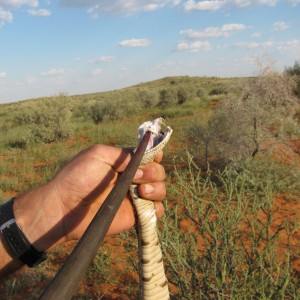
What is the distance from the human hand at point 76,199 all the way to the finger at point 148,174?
16 cm

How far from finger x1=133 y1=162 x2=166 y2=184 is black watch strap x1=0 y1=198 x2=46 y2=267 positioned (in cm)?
66

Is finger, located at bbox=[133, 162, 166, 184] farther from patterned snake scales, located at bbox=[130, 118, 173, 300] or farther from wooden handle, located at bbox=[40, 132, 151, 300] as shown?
wooden handle, located at bbox=[40, 132, 151, 300]

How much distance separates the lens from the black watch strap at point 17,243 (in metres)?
1.82

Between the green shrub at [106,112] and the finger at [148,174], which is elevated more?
the finger at [148,174]

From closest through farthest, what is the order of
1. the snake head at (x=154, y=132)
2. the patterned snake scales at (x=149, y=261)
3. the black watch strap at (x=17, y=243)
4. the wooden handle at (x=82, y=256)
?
1. the wooden handle at (x=82, y=256)
2. the snake head at (x=154, y=132)
3. the patterned snake scales at (x=149, y=261)
4. the black watch strap at (x=17, y=243)

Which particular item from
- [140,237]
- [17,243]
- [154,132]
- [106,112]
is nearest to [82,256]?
[154,132]

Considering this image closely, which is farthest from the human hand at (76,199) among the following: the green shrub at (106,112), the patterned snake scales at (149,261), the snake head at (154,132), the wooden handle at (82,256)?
the green shrub at (106,112)

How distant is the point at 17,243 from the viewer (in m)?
1.84

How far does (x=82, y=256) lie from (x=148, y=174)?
0.94m

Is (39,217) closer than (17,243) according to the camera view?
No

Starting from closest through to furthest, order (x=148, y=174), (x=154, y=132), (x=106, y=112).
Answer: (x=154, y=132), (x=148, y=174), (x=106, y=112)

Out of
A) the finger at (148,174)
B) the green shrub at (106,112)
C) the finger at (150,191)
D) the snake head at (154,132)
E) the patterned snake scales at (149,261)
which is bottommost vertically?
the green shrub at (106,112)

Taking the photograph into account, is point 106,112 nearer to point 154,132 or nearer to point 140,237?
point 140,237

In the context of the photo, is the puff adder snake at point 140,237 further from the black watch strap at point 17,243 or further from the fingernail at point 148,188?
the black watch strap at point 17,243
